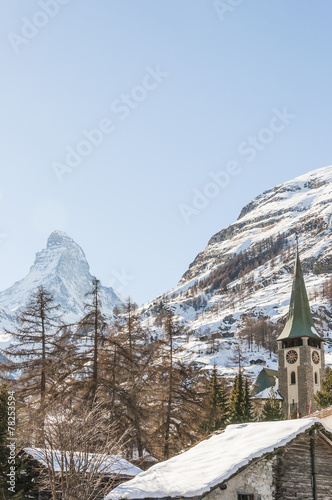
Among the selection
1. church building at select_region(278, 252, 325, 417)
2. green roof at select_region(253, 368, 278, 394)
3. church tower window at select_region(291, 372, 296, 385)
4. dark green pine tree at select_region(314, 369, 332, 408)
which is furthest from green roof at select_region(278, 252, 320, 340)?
dark green pine tree at select_region(314, 369, 332, 408)

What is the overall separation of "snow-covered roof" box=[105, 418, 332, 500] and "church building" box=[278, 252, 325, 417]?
69065mm

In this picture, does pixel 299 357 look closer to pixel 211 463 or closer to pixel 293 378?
pixel 293 378

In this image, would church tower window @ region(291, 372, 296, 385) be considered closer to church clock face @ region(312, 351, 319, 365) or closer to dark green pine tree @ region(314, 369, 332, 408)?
church clock face @ region(312, 351, 319, 365)

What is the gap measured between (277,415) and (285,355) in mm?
30503

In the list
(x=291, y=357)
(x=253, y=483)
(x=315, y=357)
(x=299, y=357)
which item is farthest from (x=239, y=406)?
(x=253, y=483)

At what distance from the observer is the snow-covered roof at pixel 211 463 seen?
16016mm

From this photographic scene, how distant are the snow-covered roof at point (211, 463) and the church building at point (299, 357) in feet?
227

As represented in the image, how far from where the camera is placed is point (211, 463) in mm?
17000

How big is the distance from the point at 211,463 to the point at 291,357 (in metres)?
73.9

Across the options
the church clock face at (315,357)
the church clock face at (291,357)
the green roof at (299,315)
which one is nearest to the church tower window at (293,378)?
the church clock face at (291,357)

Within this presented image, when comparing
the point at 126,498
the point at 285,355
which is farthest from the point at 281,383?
the point at 126,498

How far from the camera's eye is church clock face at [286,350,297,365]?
88000 mm

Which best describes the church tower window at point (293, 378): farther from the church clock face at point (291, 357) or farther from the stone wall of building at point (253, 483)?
the stone wall of building at point (253, 483)

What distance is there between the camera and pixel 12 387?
34531mm
